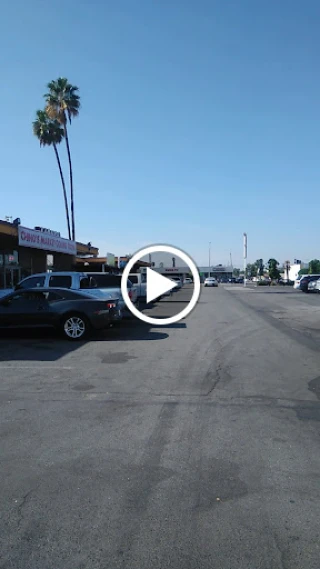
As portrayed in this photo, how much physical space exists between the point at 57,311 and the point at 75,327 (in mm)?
615

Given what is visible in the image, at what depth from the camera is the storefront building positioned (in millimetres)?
21266

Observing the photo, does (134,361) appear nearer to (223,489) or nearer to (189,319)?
(223,489)

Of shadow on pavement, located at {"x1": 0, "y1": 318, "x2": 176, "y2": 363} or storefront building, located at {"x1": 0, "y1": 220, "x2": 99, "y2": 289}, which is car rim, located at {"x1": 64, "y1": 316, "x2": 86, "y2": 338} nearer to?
shadow on pavement, located at {"x1": 0, "y1": 318, "x2": 176, "y2": 363}

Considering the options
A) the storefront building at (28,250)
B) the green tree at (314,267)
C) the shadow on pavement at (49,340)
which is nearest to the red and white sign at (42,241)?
the storefront building at (28,250)

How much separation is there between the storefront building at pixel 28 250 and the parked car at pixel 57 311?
26.9 feet

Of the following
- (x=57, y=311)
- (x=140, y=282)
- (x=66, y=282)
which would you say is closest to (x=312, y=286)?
(x=140, y=282)

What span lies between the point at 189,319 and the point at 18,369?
31.5 feet

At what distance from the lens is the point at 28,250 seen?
3008 cm

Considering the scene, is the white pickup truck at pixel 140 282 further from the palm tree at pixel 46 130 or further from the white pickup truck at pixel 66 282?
the palm tree at pixel 46 130

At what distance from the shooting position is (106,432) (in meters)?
5.13

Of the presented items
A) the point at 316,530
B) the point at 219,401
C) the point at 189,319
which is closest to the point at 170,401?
the point at 219,401

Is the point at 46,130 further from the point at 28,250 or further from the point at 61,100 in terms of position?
the point at 28,250

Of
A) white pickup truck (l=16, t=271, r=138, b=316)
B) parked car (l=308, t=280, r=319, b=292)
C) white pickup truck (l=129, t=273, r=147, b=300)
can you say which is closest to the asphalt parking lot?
white pickup truck (l=16, t=271, r=138, b=316)

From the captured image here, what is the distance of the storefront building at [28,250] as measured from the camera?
837 inches
